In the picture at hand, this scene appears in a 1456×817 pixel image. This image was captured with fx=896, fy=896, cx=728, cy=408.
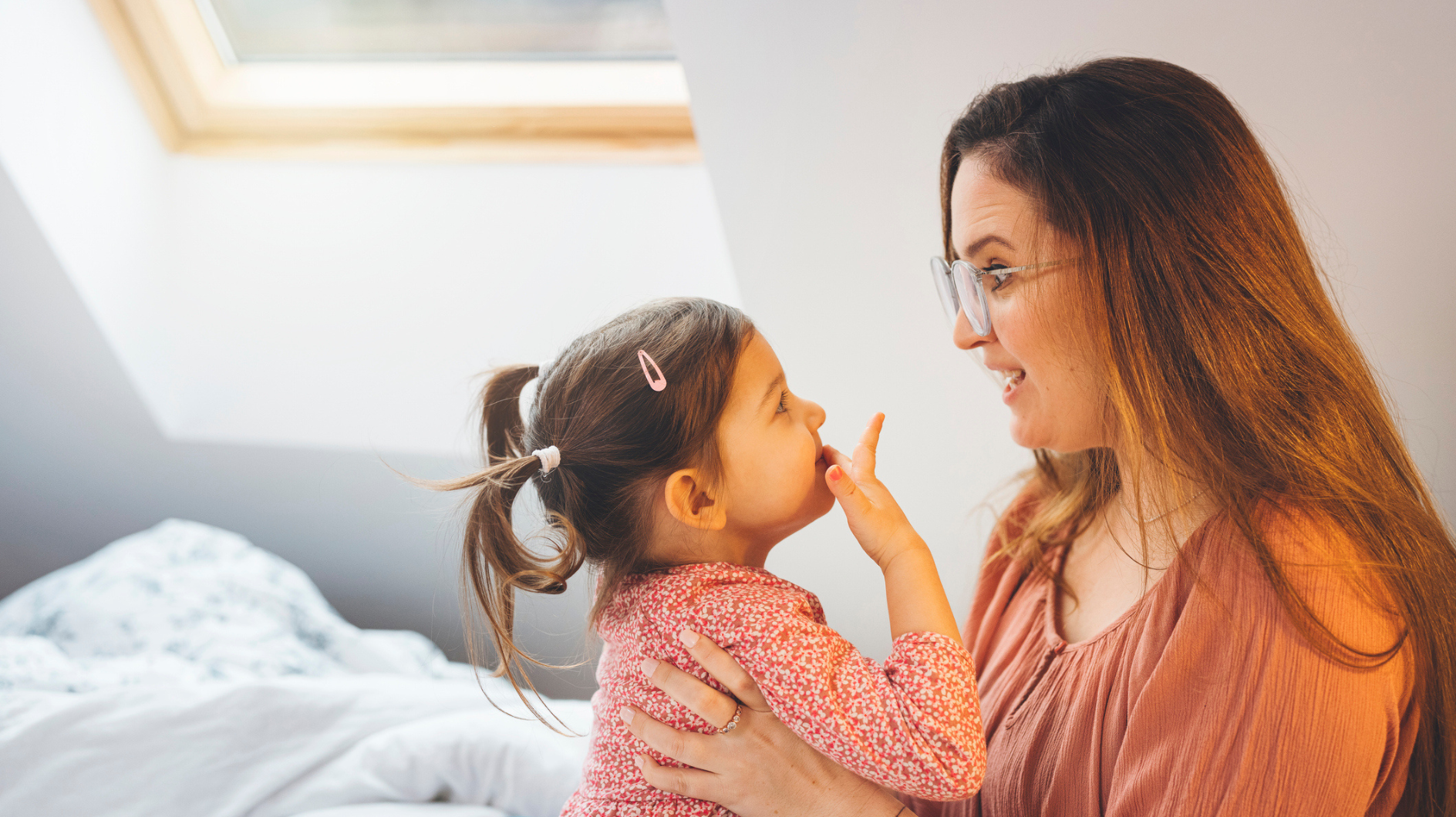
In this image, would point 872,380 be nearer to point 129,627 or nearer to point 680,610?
point 680,610

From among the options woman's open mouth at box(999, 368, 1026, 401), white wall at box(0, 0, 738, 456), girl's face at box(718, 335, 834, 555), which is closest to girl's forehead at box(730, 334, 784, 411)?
girl's face at box(718, 335, 834, 555)

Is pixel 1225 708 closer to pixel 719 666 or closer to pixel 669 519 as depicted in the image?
pixel 719 666

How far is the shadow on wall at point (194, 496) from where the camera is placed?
8.27 ft

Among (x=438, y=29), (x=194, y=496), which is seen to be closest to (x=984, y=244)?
(x=438, y=29)

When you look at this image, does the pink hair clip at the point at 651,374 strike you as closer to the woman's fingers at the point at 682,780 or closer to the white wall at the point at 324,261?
the woman's fingers at the point at 682,780

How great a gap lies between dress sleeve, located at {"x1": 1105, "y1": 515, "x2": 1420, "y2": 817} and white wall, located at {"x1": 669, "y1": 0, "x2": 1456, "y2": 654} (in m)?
0.75

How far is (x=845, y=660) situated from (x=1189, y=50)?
1.09 m

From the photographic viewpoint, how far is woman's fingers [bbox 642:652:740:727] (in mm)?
1051

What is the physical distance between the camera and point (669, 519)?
46.0 inches

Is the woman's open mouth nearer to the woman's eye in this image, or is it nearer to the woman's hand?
the woman's eye

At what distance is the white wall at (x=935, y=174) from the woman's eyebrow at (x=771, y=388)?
656mm

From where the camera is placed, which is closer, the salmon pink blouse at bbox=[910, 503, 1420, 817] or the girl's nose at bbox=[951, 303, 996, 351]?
the salmon pink blouse at bbox=[910, 503, 1420, 817]

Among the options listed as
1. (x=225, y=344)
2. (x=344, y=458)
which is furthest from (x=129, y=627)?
(x=225, y=344)

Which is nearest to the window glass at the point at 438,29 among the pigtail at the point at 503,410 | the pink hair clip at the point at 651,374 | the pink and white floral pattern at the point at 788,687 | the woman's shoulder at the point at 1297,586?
the pigtail at the point at 503,410
